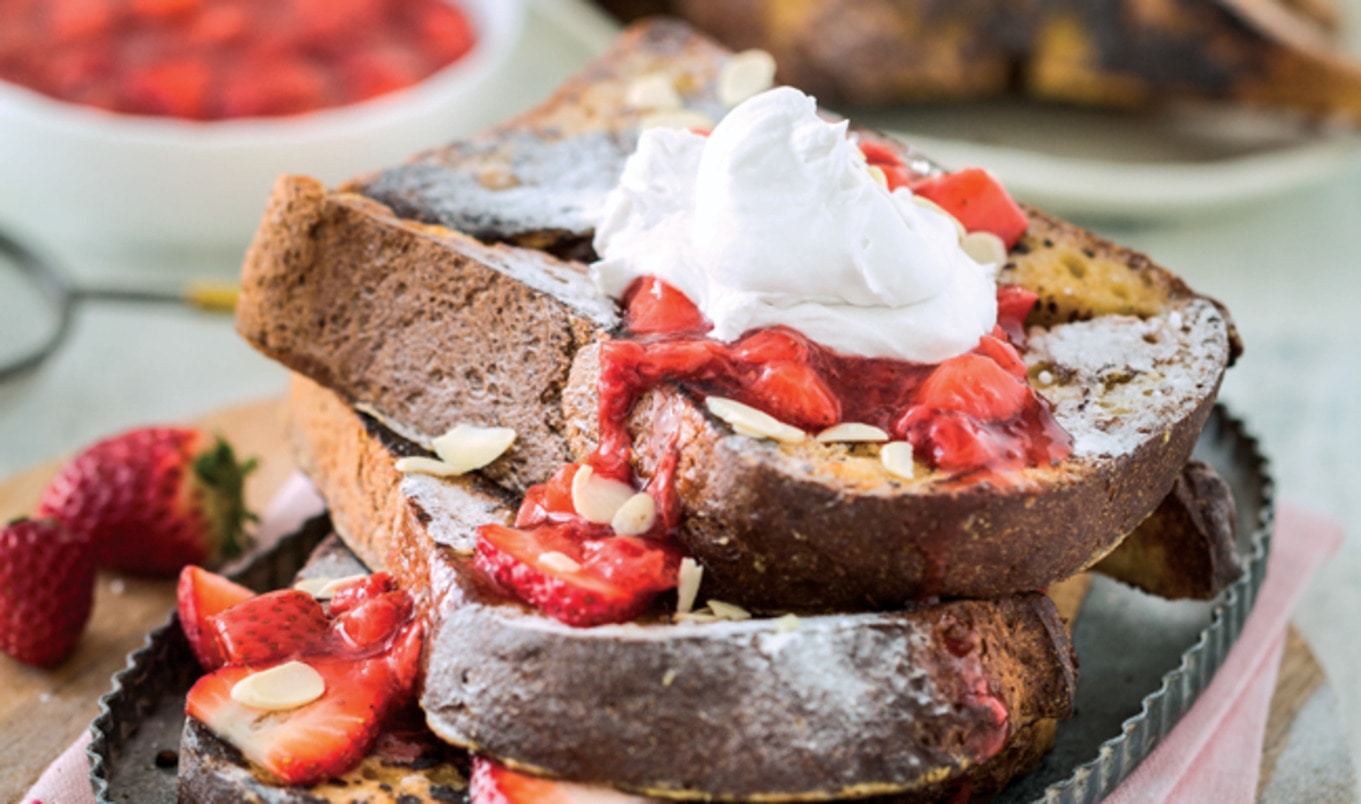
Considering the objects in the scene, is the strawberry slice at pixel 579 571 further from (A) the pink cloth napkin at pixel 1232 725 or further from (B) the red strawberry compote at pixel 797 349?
(A) the pink cloth napkin at pixel 1232 725

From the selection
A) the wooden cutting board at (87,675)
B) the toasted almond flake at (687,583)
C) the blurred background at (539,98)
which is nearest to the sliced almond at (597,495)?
the toasted almond flake at (687,583)

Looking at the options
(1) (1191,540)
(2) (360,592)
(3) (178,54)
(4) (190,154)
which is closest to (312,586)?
(2) (360,592)

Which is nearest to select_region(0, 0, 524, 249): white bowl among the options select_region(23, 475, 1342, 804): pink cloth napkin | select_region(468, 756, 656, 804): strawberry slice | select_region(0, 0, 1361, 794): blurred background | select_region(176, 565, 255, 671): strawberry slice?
select_region(0, 0, 1361, 794): blurred background

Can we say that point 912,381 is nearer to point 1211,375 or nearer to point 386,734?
point 1211,375

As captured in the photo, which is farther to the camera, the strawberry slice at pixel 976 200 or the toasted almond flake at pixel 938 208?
the strawberry slice at pixel 976 200

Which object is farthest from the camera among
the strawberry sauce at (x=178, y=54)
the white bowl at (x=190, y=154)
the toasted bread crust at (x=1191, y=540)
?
the strawberry sauce at (x=178, y=54)

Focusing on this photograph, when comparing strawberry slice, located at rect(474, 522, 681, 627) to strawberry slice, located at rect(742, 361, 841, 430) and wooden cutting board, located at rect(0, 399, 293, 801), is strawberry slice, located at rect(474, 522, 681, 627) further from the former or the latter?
wooden cutting board, located at rect(0, 399, 293, 801)

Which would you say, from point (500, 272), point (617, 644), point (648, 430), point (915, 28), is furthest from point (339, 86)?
point (617, 644)
